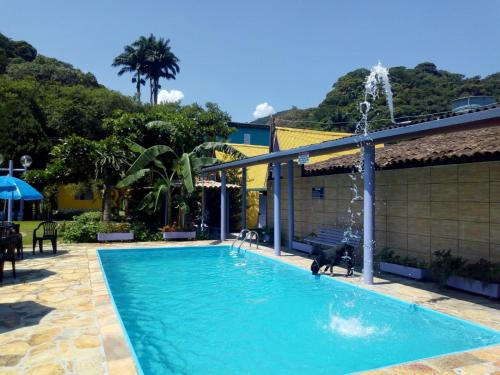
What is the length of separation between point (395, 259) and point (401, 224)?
1209 mm

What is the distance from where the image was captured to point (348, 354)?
6074 mm

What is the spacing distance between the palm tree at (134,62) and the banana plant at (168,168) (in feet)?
149

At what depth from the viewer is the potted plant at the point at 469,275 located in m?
8.25

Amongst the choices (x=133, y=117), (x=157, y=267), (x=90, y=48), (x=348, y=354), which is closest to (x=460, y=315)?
(x=348, y=354)

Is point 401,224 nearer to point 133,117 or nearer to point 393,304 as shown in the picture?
point 393,304

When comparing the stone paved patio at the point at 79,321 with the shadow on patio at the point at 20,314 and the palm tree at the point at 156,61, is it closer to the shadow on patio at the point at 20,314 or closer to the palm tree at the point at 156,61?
the shadow on patio at the point at 20,314

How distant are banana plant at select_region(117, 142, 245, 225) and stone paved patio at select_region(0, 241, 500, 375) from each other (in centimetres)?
716

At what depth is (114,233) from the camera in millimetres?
18062

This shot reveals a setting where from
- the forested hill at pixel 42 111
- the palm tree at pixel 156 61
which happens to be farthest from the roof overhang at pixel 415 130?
the palm tree at pixel 156 61

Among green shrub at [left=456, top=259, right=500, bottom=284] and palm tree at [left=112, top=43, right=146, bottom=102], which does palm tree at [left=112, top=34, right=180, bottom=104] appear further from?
green shrub at [left=456, top=259, right=500, bottom=284]

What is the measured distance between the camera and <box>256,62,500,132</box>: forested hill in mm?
33053

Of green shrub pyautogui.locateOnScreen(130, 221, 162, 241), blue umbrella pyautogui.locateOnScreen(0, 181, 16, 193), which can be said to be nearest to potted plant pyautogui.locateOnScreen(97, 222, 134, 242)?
green shrub pyautogui.locateOnScreen(130, 221, 162, 241)

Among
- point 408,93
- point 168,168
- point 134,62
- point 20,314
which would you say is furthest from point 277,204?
point 134,62

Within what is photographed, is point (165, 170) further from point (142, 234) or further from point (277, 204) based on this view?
point (277, 204)
